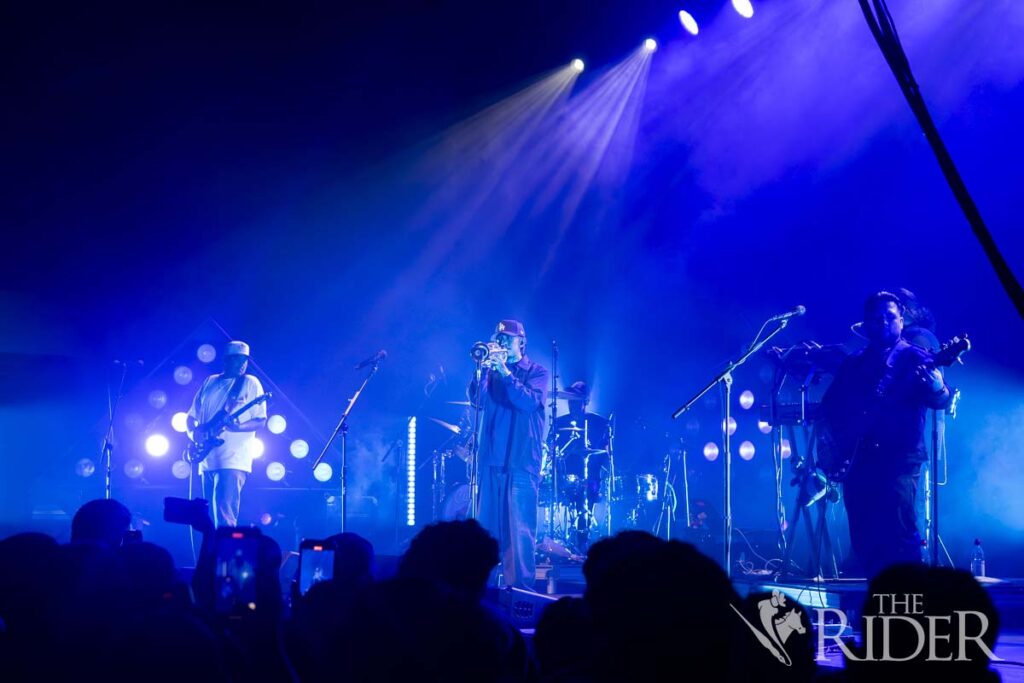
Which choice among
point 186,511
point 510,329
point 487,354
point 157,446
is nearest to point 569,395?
point 510,329

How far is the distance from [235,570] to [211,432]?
25.3 feet

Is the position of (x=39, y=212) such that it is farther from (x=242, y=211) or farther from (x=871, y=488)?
(x=871, y=488)

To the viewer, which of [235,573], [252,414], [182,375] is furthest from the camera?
[182,375]

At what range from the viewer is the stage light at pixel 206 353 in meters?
17.2

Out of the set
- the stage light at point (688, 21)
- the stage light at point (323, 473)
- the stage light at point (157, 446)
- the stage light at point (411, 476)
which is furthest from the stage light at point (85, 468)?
the stage light at point (688, 21)

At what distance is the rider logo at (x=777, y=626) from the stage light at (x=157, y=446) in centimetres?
1336

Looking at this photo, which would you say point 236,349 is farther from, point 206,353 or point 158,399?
point 206,353

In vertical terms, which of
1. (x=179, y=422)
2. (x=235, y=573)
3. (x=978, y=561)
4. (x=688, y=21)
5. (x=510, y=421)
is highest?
(x=688, y=21)

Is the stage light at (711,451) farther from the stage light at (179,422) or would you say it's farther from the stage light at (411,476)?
the stage light at (179,422)

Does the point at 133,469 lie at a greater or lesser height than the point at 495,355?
lesser

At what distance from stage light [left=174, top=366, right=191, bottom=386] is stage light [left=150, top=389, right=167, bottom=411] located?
0.60 meters

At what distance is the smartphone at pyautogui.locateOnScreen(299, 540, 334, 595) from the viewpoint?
463 centimetres

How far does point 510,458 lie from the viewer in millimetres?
9773

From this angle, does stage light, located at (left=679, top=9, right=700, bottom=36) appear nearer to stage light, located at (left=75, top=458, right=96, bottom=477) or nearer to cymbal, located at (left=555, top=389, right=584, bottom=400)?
cymbal, located at (left=555, top=389, right=584, bottom=400)
